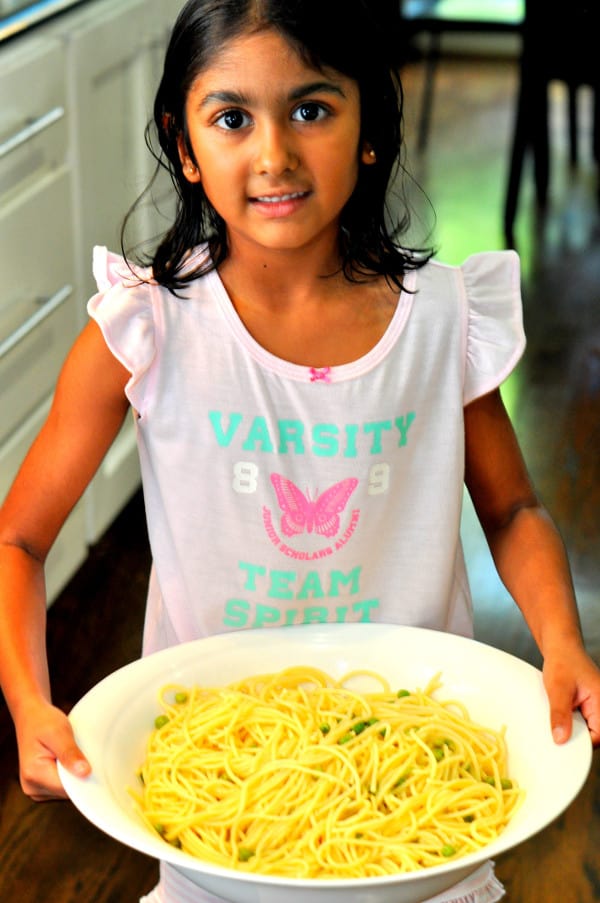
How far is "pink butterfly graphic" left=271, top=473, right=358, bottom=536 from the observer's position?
129cm

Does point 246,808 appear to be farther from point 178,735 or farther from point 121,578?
point 121,578

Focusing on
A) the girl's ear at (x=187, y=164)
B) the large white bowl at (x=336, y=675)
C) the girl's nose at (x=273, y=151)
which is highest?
the girl's nose at (x=273, y=151)

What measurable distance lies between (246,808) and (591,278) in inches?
150

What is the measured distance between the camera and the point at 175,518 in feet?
4.32

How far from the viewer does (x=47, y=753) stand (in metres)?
1.03

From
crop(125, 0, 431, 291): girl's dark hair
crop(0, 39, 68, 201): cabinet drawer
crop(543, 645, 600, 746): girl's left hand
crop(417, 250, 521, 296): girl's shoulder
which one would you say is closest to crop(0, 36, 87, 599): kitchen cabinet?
crop(0, 39, 68, 201): cabinet drawer

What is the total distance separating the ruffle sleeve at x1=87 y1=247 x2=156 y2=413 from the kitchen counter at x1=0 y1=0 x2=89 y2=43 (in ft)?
3.59

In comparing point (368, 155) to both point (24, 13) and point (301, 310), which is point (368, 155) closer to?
point (301, 310)

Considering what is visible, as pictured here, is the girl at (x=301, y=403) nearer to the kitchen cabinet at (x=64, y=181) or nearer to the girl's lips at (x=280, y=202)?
the girl's lips at (x=280, y=202)

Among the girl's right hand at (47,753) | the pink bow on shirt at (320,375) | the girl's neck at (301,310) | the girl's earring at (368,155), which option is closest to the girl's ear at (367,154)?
the girl's earring at (368,155)

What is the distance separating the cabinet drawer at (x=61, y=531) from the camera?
2.36 meters

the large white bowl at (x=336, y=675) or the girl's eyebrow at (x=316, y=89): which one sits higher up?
the girl's eyebrow at (x=316, y=89)

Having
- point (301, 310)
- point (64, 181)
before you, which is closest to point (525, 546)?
point (301, 310)

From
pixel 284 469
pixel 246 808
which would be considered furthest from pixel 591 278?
pixel 246 808
